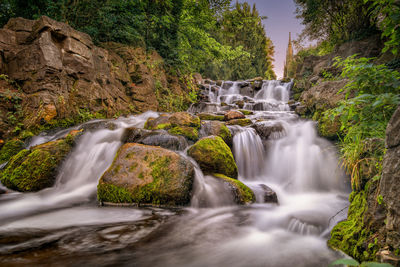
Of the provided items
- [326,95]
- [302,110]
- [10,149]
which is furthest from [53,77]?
[302,110]

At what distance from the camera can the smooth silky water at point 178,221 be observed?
6.59 feet

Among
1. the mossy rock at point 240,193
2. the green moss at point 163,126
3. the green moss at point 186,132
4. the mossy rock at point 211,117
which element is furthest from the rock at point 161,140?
the mossy rock at point 211,117

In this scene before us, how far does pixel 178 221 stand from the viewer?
285 centimetres

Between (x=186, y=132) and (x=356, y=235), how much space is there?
13.6ft

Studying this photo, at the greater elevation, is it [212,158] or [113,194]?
[212,158]

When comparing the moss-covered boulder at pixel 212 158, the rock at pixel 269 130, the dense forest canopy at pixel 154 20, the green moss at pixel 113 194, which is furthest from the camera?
the dense forest canopy at pixel 154 20

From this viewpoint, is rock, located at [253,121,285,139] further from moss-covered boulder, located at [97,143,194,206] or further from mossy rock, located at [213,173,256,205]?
moss-covered boulder, located at [97,143,194,206]

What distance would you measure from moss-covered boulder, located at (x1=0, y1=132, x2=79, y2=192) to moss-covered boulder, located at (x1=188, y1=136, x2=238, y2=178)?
299cm

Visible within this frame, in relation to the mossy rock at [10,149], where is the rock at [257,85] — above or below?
above

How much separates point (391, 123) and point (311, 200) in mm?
3304

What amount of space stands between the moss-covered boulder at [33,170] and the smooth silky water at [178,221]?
0.16 m

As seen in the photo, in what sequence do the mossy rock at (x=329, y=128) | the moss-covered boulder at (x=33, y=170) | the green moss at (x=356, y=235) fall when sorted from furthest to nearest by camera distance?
the mossy rock at (x=329, y=128), the moss-covered boulder at (x=33, y=170), the green moss at (x=356, y=235)

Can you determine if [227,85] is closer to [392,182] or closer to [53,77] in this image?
[53,77]

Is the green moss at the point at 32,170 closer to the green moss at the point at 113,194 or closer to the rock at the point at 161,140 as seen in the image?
the green moss at the point at 113,194
